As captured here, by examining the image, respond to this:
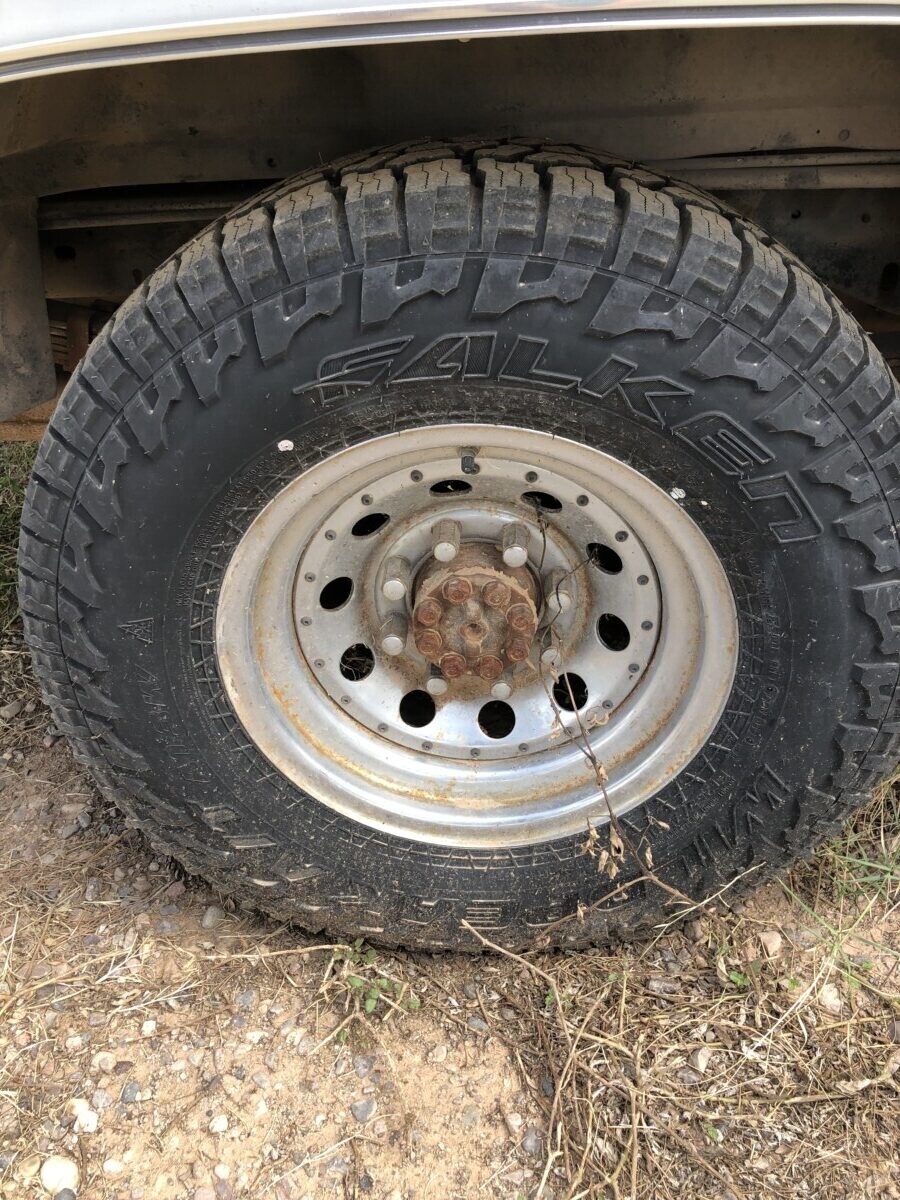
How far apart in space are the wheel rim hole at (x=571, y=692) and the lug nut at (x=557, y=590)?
0.17 meters

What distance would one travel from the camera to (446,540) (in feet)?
6.06

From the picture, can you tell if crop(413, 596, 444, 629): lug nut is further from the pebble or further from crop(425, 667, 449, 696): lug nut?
the pebble

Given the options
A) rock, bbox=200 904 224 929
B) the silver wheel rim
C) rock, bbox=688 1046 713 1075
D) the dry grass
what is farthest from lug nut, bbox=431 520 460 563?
rock, bbox=688 1046 713 1075

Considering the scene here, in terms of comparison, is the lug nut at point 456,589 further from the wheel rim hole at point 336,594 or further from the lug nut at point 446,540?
the wheel rim hole at point 336,594

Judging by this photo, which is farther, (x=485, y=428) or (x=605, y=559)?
(x=605, y=559)

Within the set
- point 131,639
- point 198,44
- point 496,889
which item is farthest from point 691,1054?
point 198,44

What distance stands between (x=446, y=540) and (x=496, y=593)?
0.15 m

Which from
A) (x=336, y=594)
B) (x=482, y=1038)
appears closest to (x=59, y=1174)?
(x=482, y=1038)

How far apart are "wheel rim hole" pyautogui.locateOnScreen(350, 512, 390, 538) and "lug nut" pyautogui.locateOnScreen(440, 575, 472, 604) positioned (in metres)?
0.21

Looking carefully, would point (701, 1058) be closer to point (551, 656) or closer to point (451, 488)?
point (551, 656)

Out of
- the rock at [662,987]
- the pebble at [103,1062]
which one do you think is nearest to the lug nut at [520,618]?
the rock at [662,987]

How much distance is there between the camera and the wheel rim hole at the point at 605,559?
6.31 feet

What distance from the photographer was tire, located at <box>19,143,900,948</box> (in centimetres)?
147

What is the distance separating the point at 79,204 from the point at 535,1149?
235 cm
